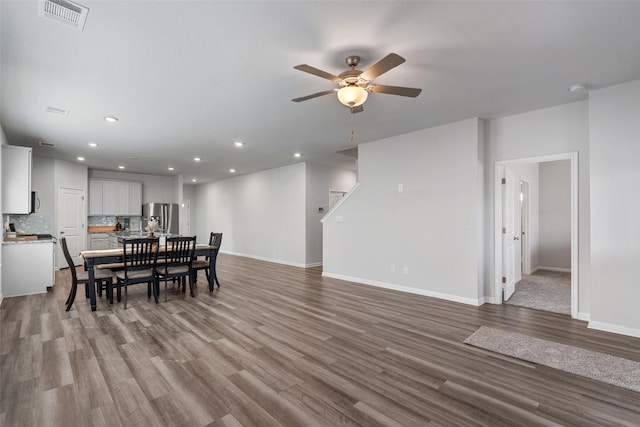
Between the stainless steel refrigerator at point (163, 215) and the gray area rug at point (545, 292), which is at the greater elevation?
the stainless steel refrigerator at point (163, 215)

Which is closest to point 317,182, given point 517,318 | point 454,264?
point 454,264

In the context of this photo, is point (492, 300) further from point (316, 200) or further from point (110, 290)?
point (110, 290)

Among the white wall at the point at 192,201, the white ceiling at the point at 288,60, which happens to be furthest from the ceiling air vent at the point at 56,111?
the white wall at the point at 192,201

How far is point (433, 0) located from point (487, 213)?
338 cm

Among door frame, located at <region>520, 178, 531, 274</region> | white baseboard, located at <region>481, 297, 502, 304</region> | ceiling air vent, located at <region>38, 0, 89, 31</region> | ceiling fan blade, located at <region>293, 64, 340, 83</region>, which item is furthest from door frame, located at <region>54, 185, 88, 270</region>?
door frame, located at <region>520, 178, 531, 274</region>

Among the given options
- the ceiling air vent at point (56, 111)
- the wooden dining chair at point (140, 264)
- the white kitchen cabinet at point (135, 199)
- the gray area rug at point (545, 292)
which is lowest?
the gray area rug at point (545, 292)

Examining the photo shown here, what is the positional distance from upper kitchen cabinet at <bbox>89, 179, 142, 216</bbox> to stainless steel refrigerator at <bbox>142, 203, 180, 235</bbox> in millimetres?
249

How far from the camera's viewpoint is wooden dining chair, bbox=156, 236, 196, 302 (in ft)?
14.9

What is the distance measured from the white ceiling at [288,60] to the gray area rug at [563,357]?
268 cm

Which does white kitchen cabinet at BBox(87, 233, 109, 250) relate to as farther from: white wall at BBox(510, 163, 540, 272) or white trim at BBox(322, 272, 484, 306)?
white wall at BBox(510, 163, 540, 272)

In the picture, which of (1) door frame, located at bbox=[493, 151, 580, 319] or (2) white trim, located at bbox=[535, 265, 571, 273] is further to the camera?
(2) white trim, located at bbox=[535, 265, 571, 273]

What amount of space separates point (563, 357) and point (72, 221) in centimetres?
962

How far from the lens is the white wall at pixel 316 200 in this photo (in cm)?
753

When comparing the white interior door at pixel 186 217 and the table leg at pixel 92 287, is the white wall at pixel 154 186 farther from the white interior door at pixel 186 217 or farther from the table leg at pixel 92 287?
the table leg at pixel 92 287
